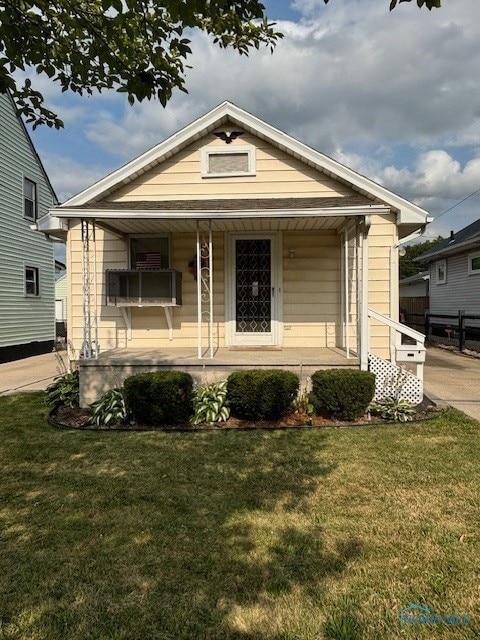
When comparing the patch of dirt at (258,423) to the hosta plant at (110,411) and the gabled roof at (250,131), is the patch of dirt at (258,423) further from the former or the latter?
the gabled roof at (250,131)

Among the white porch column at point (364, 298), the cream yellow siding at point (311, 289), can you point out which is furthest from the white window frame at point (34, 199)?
the white porch column at point (364, 298)

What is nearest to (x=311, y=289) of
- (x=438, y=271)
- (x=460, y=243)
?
(x=460, y=243)

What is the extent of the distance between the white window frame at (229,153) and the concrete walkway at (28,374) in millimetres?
4405

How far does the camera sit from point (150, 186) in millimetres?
8164

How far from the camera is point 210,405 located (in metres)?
5.85

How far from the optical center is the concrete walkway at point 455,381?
22.8 feet

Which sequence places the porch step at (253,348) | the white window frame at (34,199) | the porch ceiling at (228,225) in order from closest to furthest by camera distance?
the porch ceiling at (228,225) → the porch step at (253,348) → the white window frame at (34,199)

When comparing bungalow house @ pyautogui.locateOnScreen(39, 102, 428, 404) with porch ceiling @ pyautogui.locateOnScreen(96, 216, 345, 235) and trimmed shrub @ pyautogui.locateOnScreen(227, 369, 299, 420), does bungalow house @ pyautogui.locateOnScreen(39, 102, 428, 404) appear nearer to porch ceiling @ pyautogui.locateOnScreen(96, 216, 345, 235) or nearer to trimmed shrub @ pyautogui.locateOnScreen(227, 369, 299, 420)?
porch ceiling @ pyautogui.locateOnScreen(96, 216, 345, 235)

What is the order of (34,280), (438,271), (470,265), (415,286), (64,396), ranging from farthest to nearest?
(415,286) < (438,271) < (470,265) < (34,280) < (64,396)

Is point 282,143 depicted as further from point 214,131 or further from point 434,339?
point 434,339

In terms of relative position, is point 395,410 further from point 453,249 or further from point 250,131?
point 453,249

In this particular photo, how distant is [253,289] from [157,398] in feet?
11.1

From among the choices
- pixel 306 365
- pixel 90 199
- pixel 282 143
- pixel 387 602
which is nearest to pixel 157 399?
pixel 306 365

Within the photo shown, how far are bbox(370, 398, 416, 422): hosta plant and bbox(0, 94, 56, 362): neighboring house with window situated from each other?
1191 cm
